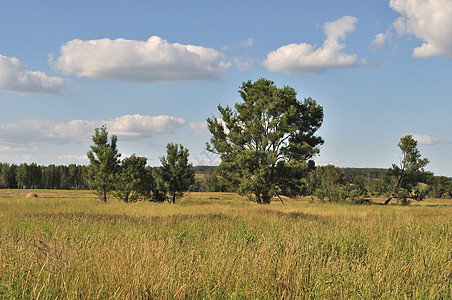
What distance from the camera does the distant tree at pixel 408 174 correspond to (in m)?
42.0

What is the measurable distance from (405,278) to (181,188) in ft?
107

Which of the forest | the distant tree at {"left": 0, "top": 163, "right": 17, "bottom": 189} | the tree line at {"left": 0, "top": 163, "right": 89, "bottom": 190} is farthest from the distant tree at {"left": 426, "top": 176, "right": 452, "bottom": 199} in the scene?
the distant tree at {"left": 0, "top": 163, "right": 17, "bottom": 189}

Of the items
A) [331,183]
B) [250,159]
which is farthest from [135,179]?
[331,183]

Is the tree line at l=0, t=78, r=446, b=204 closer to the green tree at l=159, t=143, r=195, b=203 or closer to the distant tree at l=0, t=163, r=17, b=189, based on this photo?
the green tree at l=159, t=143, r=195, b=203

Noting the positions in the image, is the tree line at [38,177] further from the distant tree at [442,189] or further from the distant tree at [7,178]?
the distant tree at [442,189]

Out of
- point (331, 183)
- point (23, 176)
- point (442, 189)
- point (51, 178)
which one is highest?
point (23, 176)

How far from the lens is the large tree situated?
89.6 feet

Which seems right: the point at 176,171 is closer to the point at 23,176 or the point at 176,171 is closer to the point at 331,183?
the point at 331,183

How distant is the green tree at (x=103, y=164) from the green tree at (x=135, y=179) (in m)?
0.96

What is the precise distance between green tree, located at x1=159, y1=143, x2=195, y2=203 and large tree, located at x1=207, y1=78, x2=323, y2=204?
5855mm

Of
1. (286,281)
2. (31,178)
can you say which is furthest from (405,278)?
(31,178)

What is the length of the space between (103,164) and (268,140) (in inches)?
738

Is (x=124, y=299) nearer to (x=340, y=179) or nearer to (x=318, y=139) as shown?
(x=318, y=139)

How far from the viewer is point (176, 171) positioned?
35031 mm
